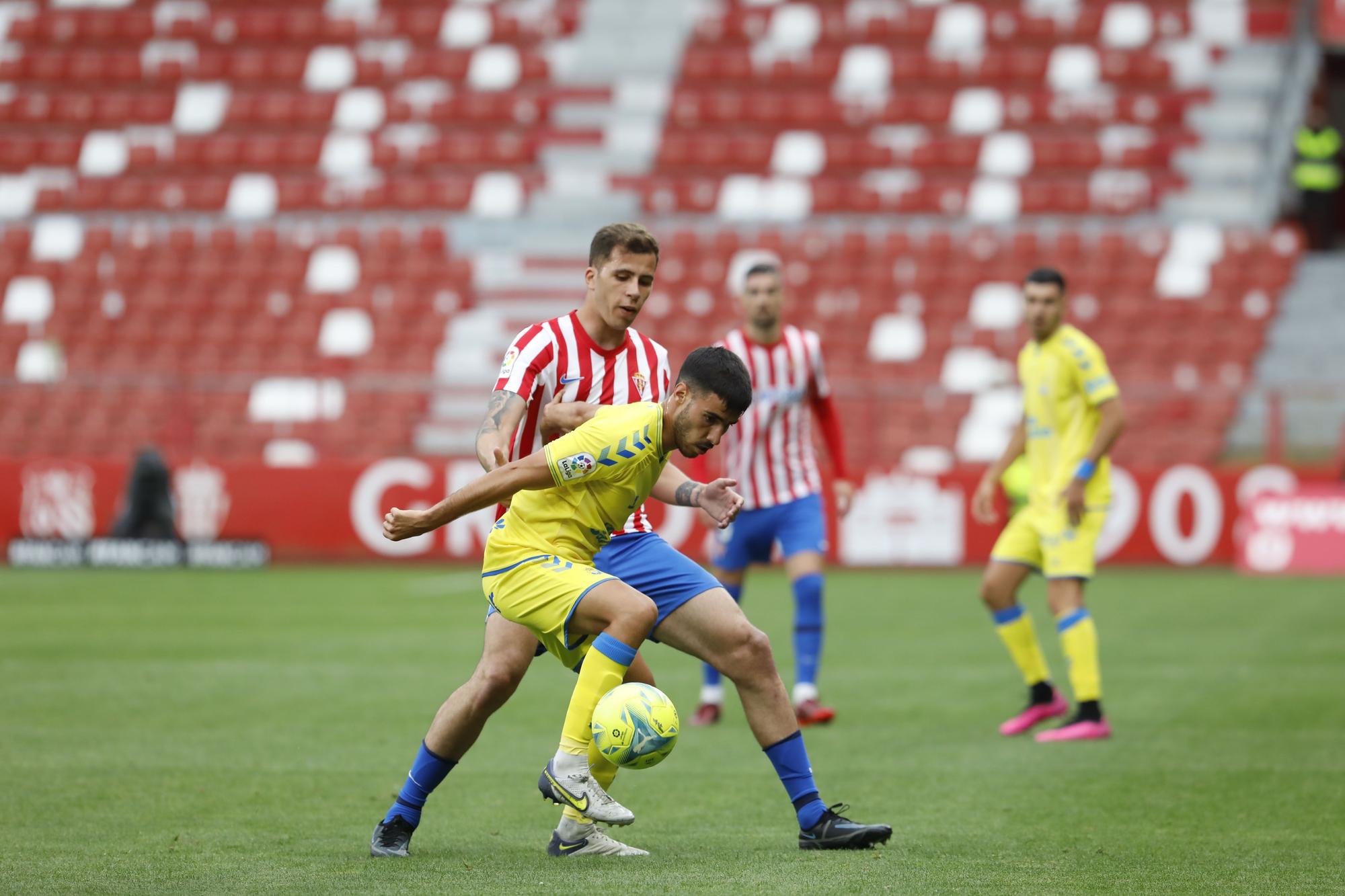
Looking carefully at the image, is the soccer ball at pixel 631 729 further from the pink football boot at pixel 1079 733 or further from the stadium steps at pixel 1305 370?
the stadium steps at pixel 1305 370

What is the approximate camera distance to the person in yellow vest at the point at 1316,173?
90.8 ft

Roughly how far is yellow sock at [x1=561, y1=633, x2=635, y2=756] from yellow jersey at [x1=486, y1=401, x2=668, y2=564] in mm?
368

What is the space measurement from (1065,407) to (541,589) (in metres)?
3.96

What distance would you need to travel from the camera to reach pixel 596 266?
5.56 meters

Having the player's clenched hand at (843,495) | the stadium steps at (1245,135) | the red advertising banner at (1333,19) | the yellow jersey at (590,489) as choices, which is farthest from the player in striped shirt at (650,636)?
the red advertising banner at (1333,19)

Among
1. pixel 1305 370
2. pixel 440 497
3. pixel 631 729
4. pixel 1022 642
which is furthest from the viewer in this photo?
pixel 1305 370

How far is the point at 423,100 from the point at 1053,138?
1053cm

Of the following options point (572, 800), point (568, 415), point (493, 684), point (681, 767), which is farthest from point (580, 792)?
point (681, 767)

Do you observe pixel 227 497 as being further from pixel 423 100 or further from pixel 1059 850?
pixel 1059 850

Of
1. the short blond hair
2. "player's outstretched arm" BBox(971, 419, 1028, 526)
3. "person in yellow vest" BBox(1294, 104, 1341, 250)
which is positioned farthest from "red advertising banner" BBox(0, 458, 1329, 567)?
the short blond hair

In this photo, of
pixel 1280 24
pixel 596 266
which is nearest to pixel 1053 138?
pixel 1280 24

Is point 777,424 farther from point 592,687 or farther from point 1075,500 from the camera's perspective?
point 592,687

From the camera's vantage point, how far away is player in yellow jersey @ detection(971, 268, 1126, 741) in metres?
8.05

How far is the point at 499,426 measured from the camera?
214 inches
